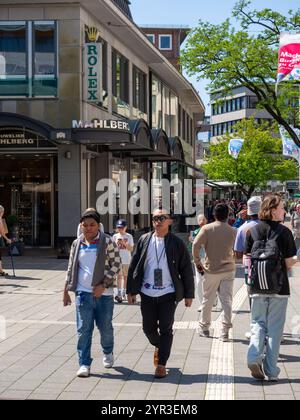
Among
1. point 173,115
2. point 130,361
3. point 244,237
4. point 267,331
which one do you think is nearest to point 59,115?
point 244,237

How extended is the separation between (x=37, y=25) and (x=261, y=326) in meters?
16.9

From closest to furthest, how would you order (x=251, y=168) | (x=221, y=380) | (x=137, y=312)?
(x=221, y=380) < (x=137, y=312) < (x=251, y=168)

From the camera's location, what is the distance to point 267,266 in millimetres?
6988

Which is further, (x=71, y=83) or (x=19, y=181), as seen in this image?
(x=19, y=181)

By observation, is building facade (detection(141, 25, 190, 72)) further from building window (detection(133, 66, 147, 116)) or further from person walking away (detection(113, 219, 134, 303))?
person walking away (detection(113, 219, 134, 303))

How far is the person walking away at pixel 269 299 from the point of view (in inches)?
274

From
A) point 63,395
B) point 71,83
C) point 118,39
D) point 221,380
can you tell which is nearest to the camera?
point 63,395

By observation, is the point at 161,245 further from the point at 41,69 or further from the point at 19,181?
the point at 19,181

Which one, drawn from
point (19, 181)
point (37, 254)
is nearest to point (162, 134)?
point (19, 181)

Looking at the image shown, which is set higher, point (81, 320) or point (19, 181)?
point (19, 181)

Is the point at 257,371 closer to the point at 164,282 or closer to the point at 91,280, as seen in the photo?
the point at 164,282

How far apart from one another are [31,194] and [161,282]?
700 inches

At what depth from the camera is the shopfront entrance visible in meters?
24.1

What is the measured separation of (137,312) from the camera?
1158 cm
